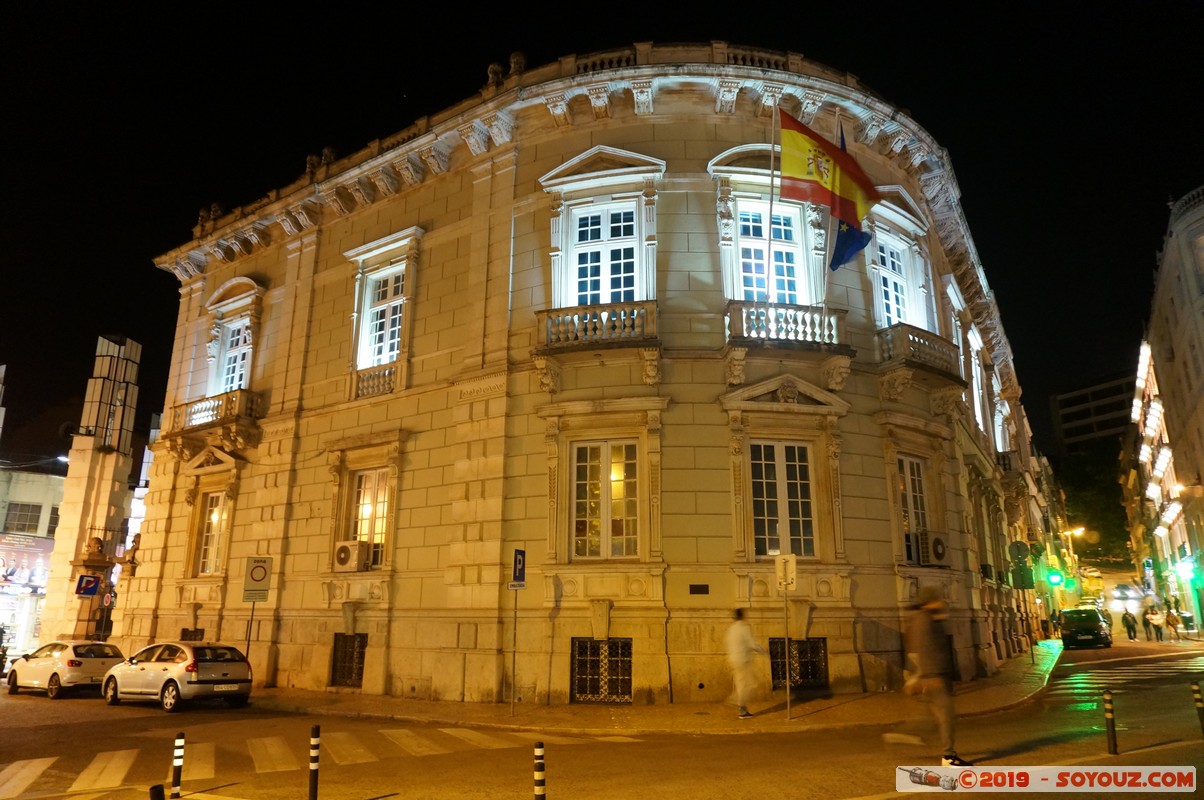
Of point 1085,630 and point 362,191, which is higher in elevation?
point 362,191

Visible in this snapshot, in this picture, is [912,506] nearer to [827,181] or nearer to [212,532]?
[827,181]

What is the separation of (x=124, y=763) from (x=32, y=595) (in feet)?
124

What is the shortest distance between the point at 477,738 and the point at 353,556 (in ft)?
28.0

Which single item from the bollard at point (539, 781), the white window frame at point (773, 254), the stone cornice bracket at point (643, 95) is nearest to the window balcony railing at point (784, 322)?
the white window frame at point (773, 254)

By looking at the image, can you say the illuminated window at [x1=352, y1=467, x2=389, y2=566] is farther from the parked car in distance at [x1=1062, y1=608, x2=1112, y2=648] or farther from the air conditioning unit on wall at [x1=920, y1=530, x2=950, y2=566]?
the parked car in distance at [x1=1062, y1=608, x2=1112, y2=648]

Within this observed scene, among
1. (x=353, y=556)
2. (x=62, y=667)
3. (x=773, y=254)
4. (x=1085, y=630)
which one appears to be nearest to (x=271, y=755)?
(x=353, y=556)

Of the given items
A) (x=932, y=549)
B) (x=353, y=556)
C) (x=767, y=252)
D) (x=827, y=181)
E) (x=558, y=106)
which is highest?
(x=558, y=106)

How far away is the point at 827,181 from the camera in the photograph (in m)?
17.2

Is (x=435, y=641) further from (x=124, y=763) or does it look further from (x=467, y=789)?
(x=467, y=789)

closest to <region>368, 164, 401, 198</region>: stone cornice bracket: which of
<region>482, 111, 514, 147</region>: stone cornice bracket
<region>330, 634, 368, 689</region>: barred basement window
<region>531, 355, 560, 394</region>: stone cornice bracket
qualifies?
<region>482, 111, 514, 147</region>: stone cornice bracket

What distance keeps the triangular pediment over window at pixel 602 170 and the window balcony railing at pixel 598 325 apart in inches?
132

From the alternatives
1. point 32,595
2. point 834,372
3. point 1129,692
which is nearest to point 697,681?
point 834,372

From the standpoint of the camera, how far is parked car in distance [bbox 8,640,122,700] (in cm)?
1898

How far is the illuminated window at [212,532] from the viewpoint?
2312 cm
